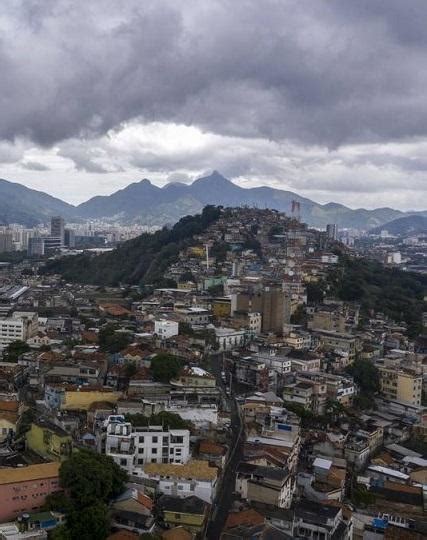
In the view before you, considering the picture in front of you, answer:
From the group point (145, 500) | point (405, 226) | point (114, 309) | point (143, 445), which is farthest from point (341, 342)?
point (405, 226)

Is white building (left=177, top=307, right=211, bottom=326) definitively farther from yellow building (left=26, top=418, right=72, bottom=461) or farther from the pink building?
the pink building

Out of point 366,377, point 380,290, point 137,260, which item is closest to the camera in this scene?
point 366,377

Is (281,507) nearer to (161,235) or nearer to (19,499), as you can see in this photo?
(19,499)

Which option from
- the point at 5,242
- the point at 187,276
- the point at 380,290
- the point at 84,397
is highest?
the point at 5,242

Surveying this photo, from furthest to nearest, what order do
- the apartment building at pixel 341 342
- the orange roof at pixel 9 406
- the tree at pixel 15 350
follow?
the apartment building at pixel 341 342, the tree at pixel 15 350, the orange roof at pixel 9 406

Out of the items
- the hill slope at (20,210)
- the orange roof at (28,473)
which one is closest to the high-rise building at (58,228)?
the hill slope at (20,210)

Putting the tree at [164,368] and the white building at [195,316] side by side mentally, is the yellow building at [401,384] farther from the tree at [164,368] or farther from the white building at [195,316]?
the tree at [164,368]

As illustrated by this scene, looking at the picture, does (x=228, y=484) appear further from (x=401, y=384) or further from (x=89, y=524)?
(x=401, y=384)
